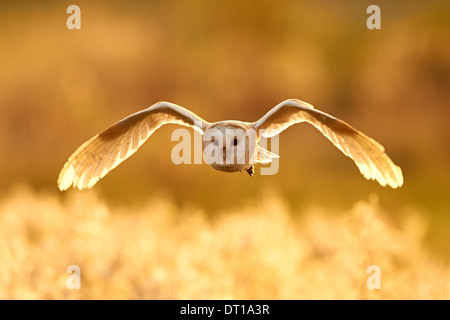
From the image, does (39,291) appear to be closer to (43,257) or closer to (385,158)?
(43,257)

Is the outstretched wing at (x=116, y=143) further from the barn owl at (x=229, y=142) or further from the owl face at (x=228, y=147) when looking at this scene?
the owl face at (x=228, y=147)

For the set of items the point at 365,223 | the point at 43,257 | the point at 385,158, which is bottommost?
the point at 43,257

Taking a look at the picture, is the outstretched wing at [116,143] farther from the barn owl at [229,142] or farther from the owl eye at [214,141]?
the owl eye at [214,141]

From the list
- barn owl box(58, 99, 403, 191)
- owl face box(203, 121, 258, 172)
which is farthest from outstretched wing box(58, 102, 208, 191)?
owl face box(203, 121, 258, 172)

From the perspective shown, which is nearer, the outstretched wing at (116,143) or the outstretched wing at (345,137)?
the outstretched wing at (345,137)

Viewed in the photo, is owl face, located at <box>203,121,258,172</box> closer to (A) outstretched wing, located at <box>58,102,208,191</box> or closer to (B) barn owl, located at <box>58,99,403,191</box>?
(B) barn owl, located at <box>58,99,403,191</box>

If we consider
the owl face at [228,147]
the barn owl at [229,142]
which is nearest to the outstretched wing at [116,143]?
the barn owl at [229,142]

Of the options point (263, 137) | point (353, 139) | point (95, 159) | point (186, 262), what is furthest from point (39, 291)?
point (353, 139)

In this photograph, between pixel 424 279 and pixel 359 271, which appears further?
pixel 424 279
